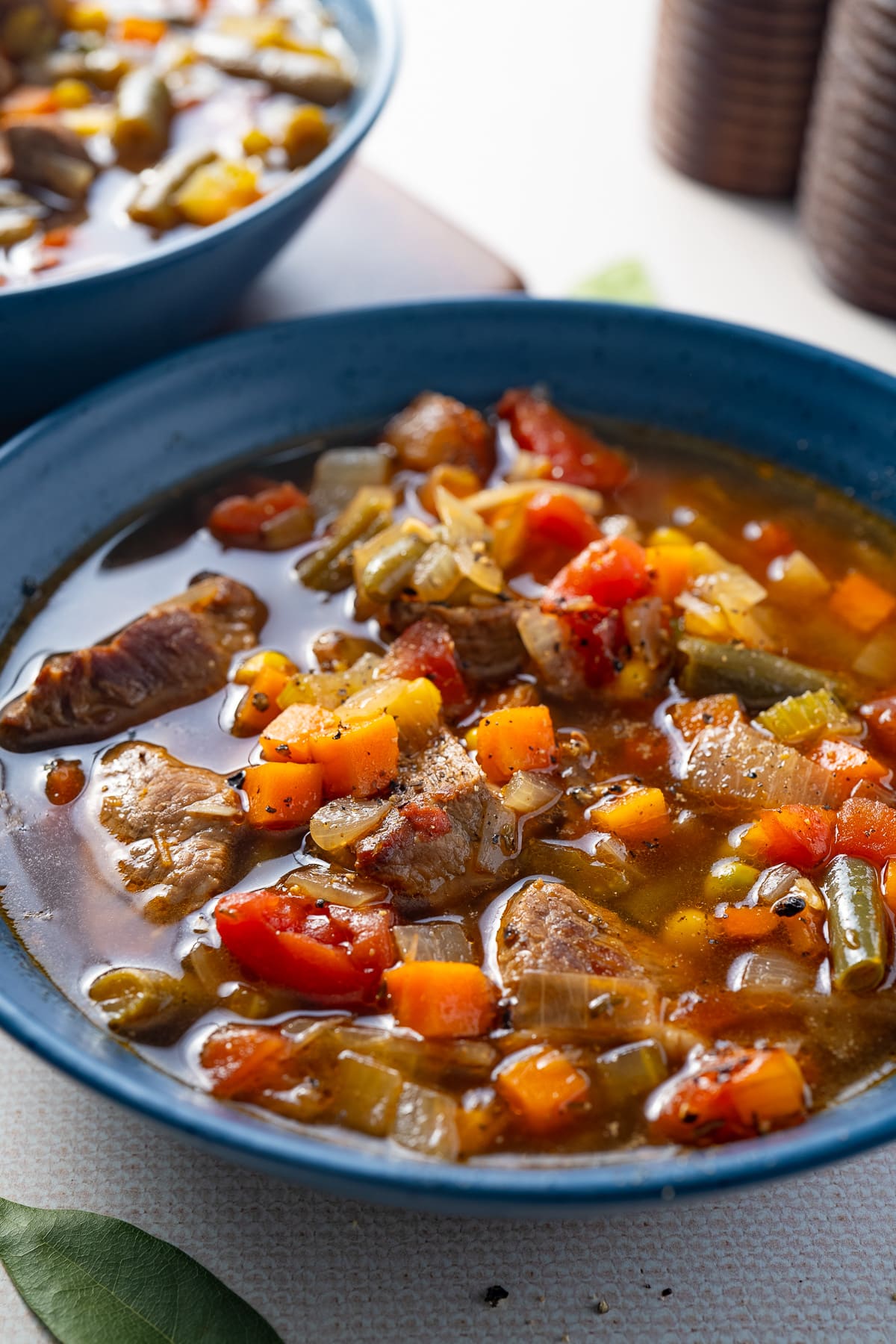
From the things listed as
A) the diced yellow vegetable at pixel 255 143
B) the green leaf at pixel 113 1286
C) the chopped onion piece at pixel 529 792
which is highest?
the diced yellow vegetable at pixel 255 143

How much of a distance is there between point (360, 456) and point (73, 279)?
91 centimetres

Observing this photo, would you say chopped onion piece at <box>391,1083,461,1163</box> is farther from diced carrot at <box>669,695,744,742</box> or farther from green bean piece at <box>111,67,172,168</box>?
green bean piece at <box>111,67,172,168</box>

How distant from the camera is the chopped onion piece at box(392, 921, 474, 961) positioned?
2.79 metres

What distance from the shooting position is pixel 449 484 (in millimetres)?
3928

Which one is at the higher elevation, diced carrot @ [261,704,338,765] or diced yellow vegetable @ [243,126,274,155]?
diced yellow vegetable @ [243,126,274,155]

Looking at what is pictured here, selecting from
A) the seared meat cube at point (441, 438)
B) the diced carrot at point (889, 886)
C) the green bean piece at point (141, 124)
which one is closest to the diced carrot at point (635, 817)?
the diced carrot at point (889, 886)

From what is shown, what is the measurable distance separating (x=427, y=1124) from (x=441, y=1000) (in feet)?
0.82

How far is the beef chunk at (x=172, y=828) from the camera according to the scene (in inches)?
117

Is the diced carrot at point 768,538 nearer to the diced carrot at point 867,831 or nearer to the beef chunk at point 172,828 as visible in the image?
the diced carrot at point 867,831

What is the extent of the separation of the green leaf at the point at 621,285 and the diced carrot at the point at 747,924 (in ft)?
10.8

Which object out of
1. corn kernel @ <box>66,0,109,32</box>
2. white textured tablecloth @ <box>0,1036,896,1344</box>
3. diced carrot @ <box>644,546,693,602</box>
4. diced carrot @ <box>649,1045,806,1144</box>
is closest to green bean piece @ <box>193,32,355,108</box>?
corn kernel @ <box>66,0,109,32</box>

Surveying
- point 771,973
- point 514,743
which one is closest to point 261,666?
point 514,743

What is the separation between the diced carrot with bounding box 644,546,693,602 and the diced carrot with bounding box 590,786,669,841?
2.34 feet

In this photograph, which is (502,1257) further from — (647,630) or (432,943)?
(647,630)
